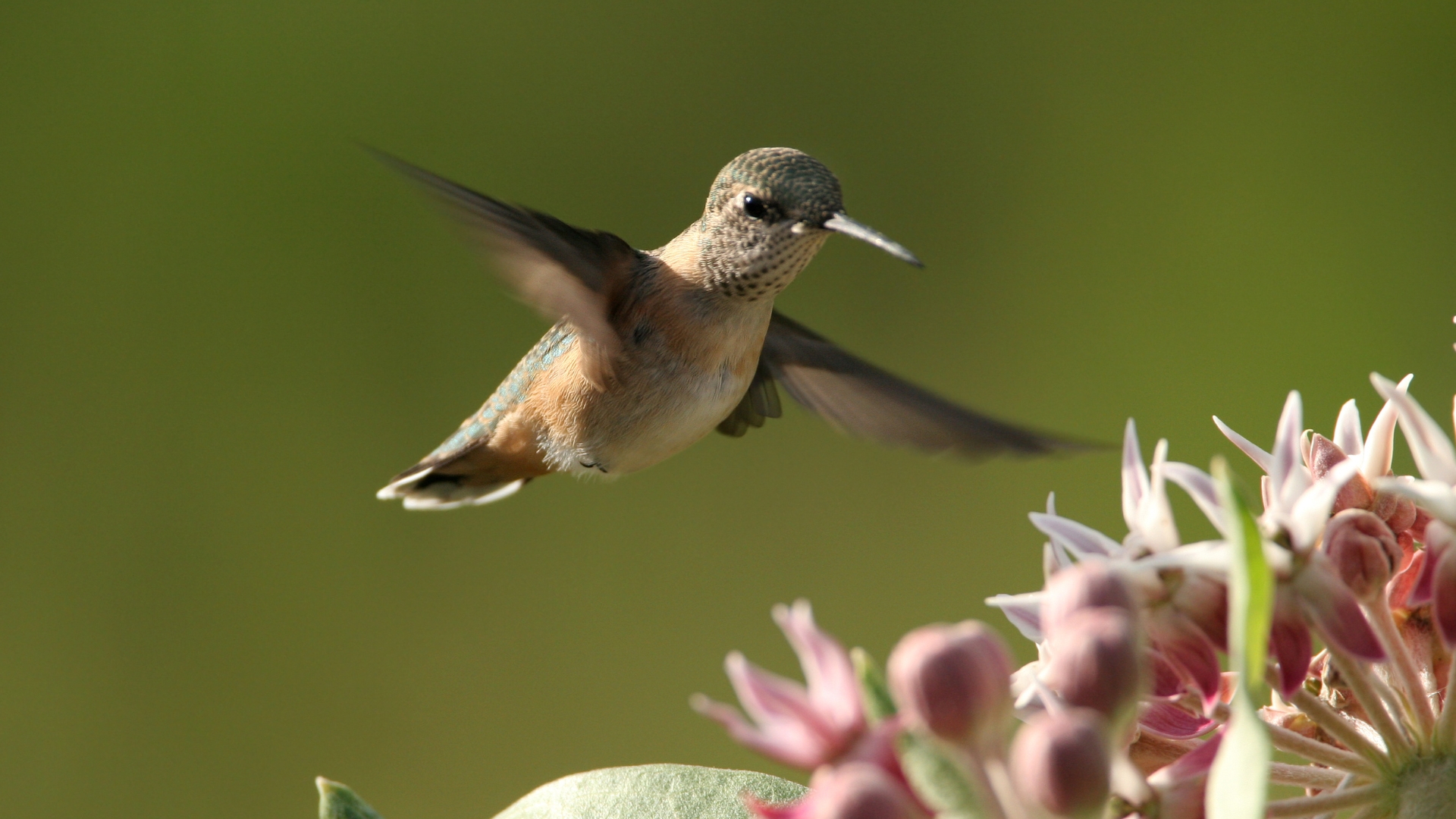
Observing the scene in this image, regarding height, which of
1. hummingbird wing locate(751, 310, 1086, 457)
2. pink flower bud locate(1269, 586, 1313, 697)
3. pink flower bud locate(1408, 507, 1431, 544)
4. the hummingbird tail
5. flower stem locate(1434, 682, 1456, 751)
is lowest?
flower stem locate(1434, 682, 1456, 751)

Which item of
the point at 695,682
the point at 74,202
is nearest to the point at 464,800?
the point at 695,682

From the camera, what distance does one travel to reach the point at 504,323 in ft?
Answer: 12.6

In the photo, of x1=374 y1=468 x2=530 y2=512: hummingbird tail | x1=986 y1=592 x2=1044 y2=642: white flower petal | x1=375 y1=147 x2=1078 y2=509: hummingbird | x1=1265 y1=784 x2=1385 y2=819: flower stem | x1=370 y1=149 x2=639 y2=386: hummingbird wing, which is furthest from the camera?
x1=374 y1=468 x2=530 y2=512: hummingbird tail

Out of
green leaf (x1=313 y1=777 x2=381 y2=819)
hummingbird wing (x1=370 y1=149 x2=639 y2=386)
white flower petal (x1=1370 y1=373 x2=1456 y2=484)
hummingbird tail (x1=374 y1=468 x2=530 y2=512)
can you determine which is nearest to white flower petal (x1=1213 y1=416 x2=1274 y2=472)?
white flower petal (x1=1370 y1=373 x2=1456 y2=484)

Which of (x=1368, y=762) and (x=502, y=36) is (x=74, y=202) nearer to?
(x=502, y=36)

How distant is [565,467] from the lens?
1.56m

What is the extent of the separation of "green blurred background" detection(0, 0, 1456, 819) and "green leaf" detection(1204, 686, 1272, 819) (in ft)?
10.2

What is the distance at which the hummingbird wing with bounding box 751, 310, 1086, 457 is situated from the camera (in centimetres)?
137

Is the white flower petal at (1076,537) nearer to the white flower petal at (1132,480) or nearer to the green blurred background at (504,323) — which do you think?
the white flower petal at (1132,480)

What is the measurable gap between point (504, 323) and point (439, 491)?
2109 millimetres

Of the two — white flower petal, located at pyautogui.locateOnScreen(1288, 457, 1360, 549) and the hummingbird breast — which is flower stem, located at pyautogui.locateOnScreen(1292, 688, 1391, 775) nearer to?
white flower petal, located at pyautogui.locateOnScreen(1288, 457, 1360, 549)

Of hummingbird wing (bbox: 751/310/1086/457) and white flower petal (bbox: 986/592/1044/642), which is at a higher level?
hummingbird wing (bbox: 751/310/1086/457)

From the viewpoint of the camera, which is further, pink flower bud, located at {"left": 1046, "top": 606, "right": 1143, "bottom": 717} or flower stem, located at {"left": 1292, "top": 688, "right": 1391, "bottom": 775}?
flower stem, located at {"left": 1292, "top": 688, "right": 1391, "bottom": 775}

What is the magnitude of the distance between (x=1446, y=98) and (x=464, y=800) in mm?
2947
